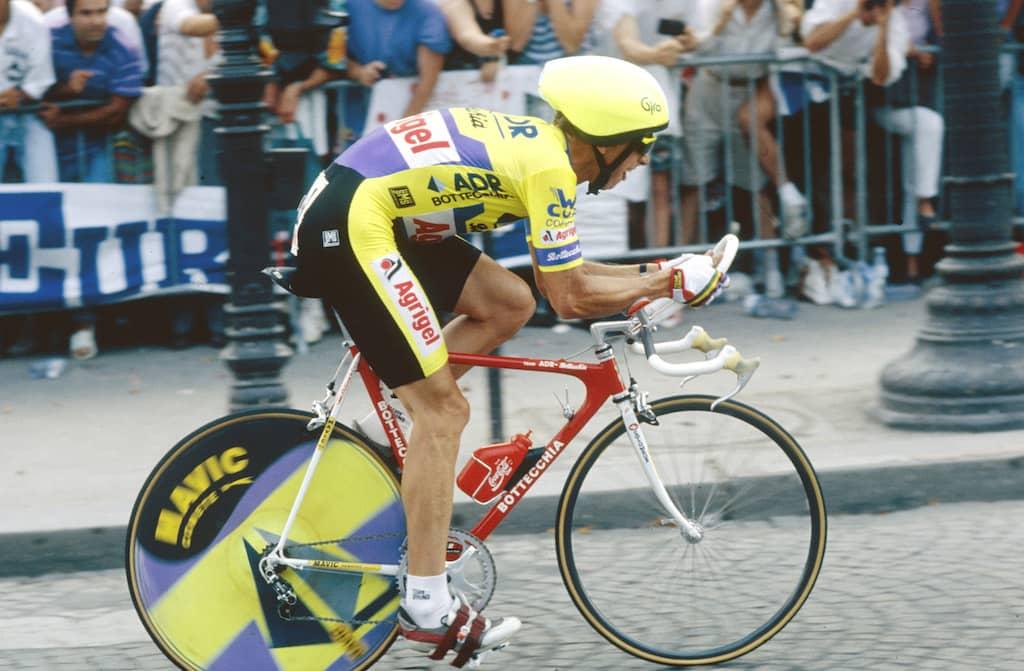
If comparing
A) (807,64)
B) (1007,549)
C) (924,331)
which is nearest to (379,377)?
(1007,549)

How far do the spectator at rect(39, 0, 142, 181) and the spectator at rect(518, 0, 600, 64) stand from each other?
228cm

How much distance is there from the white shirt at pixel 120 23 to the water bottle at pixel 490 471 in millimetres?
5453

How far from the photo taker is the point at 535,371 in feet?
16.0

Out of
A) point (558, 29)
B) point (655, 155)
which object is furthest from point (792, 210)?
point (558, 29)

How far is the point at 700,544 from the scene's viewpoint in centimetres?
502

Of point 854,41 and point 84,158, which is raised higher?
point 854,41

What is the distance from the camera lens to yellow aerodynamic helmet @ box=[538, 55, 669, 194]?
458 centimetres

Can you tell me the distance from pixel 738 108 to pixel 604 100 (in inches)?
230

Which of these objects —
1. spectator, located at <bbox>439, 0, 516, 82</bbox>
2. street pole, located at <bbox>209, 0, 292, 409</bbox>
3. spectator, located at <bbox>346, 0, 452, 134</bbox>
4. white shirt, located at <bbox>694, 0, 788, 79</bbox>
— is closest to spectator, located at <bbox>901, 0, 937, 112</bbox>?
white shirt, located at <bbox>694, 0, 788, 79</bbox>

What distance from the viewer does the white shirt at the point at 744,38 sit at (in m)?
10.1

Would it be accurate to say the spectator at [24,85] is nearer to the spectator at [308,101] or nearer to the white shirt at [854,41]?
the spectator at [308,101]

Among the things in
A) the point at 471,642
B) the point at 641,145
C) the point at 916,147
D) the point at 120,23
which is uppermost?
the point at 120,23

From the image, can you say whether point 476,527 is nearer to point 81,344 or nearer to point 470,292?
point 470,292

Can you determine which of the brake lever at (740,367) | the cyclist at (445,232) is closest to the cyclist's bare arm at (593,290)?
the cyclist at (445,232)
